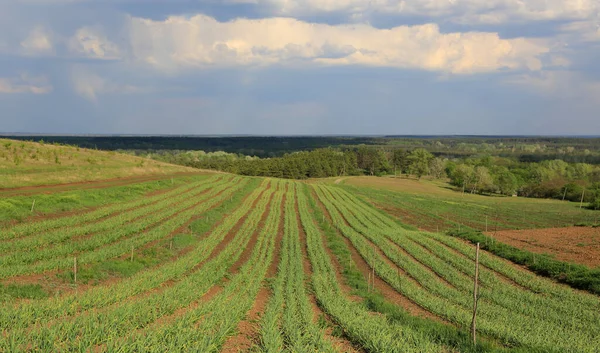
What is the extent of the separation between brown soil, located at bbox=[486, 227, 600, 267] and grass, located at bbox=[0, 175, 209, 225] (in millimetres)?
34520

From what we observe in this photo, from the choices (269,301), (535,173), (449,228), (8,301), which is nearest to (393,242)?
(449,228)

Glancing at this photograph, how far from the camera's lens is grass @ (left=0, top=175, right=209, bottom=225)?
25.8m

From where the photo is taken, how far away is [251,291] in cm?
1786

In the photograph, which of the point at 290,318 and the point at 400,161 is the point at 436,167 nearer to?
the point at 400,161

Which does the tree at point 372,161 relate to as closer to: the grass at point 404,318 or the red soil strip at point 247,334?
the grass at point 404,318

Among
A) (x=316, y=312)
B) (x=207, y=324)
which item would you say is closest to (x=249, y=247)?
(x=316, y=312)

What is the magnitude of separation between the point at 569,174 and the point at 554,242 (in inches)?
4858

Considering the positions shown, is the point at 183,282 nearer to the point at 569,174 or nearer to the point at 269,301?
the point at 269,301

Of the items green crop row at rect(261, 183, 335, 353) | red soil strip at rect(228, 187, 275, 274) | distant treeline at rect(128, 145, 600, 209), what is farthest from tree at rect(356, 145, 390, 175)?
green crop row at rect(261, 183, 335, 353)

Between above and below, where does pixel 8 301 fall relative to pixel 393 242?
above

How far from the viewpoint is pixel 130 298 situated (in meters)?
15.1

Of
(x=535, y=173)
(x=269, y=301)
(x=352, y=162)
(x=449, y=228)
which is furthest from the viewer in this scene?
(x=352, y=162)

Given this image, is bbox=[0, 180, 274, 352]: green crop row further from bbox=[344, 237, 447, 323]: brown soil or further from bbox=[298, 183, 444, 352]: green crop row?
bbox=[344, 237, 447, 323]: brown soil

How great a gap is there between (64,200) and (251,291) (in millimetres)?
21138
